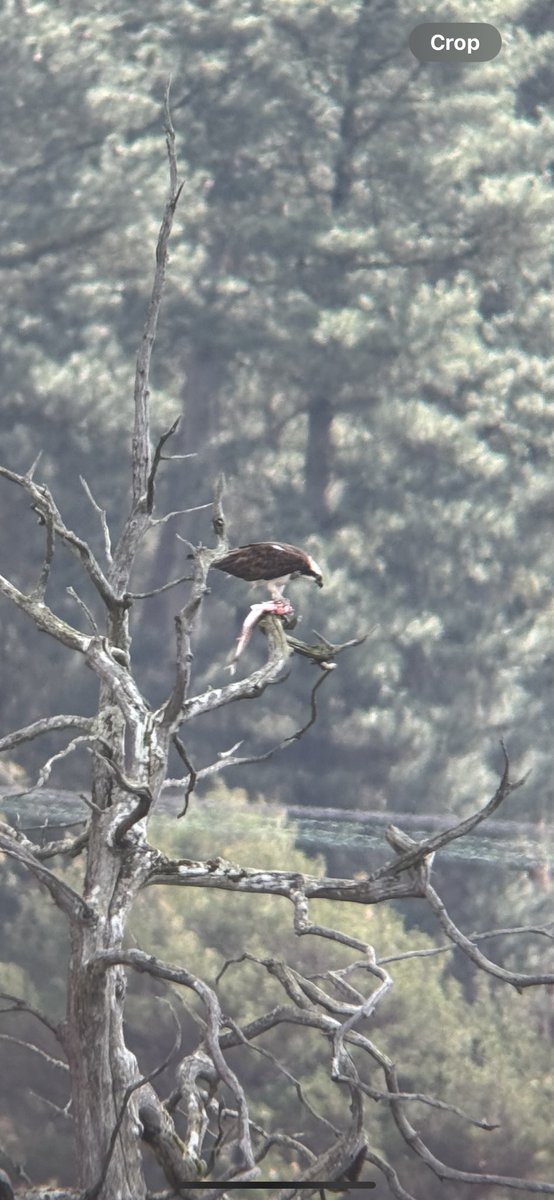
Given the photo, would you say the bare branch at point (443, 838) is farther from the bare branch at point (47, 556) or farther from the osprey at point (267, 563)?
the bare branch at point (47, 556)

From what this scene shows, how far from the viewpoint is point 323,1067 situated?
17.1 feet

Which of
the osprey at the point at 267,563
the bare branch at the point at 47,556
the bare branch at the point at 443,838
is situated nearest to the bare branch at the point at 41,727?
the bare branch at the point at 47,556

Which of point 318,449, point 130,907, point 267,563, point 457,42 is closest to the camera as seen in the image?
point 130,907

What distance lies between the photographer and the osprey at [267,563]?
2248 mm

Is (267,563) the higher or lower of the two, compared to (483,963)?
higher

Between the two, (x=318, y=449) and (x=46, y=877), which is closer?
(x=46, y=877)

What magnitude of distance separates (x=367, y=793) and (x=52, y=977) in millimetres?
1475

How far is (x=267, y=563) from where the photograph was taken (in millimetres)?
2283

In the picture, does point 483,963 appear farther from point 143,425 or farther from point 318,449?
point 318,449

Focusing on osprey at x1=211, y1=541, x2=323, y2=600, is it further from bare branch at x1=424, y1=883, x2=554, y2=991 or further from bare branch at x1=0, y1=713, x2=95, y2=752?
bare branch at x1=424, y1=883, x2=554, y2=991

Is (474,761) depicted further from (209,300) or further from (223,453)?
(209,300)

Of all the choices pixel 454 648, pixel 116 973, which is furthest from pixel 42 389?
pixel 116 973

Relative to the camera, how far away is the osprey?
2.25 metres

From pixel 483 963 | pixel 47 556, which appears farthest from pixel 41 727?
pixel 483 963
